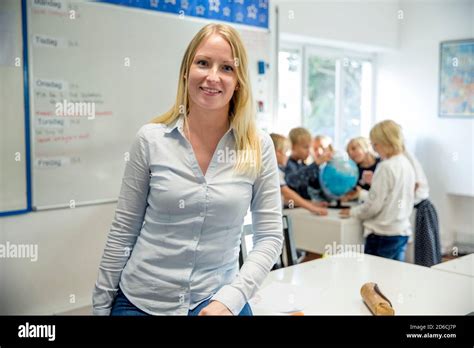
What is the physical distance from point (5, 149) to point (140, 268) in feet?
4.93

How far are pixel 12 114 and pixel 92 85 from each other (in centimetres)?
41

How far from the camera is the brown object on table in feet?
3.82

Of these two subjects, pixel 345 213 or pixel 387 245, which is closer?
pixel 387 245

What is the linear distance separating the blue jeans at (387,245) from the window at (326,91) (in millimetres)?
1503

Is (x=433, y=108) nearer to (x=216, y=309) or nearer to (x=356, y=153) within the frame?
(x=356, y=153)

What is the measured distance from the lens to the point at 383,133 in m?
2.63

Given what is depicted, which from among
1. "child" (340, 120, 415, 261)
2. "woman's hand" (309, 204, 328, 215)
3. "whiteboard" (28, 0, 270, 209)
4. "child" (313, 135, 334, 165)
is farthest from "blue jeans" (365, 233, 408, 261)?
"whiteboard" (28, 0, 270, 209)

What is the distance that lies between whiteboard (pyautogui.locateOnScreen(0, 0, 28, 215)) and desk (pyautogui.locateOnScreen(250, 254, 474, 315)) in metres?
1.25

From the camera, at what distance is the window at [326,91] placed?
404cm

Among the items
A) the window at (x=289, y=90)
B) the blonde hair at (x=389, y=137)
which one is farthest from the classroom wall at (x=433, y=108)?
the blonde hair at (x=389, y=137)

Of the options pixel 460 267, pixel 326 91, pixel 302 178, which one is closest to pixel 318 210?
pixel 302 178

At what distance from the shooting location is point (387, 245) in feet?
8.59

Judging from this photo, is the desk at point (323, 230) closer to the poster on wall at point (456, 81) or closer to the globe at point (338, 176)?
the globe at point (338, 176)
